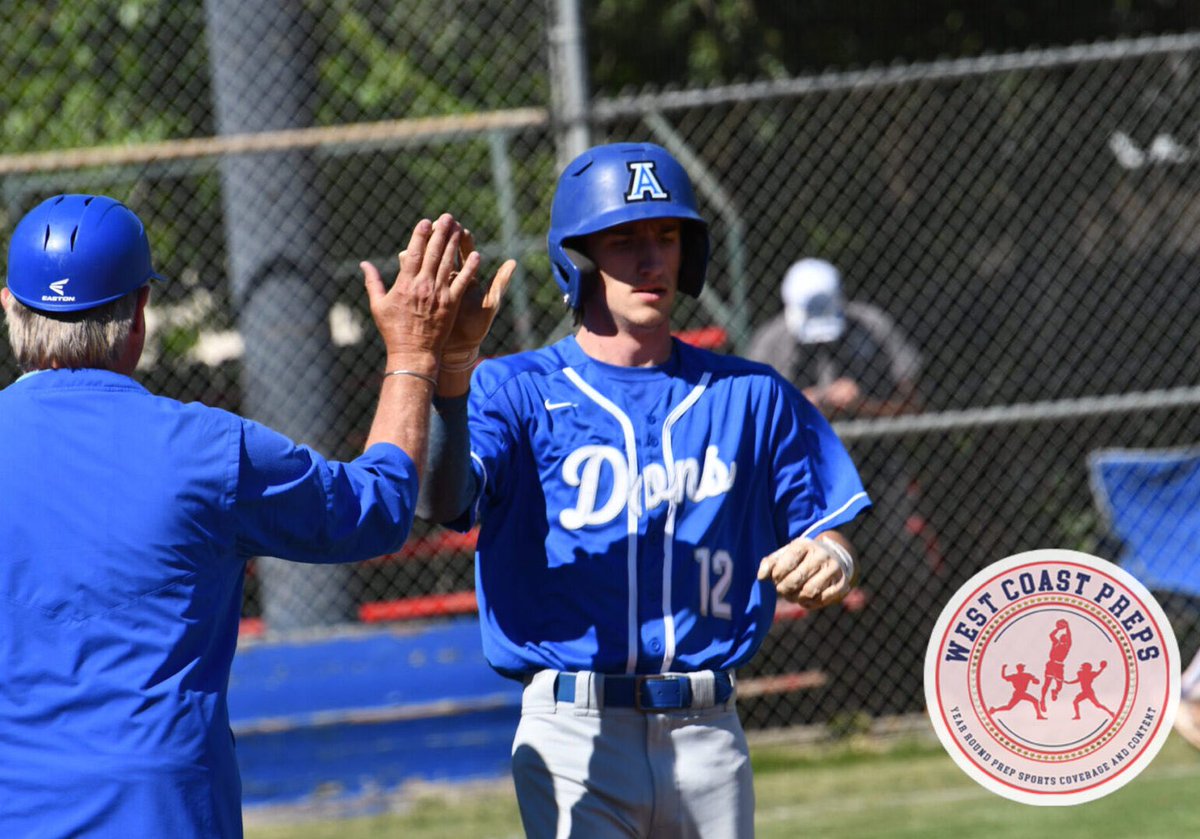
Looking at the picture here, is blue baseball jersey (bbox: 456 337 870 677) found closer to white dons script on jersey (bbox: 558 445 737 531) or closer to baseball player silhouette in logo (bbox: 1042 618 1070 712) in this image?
white dons script on jersey (bbox: 558 445 737 531)

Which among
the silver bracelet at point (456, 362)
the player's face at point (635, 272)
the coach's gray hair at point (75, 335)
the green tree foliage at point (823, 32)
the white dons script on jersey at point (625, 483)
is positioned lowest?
the white dons script on jersey at point (625, 483)

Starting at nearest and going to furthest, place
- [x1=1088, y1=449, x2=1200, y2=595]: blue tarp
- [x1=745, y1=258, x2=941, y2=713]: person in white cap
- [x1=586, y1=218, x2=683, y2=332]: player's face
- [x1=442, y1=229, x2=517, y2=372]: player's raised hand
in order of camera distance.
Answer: [x1=442, y1=229, x2=517, y2=372]: player's raised hand
[x1=586, y1=218, x2=683, y2=332]: player's face
[x1=1088, y1=449, x2=1200, y2=595]: blue tarp
[x1=745, y1=258, x2=941, y2=713]: person in white cap

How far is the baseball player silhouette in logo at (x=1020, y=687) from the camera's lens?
11.0 ft

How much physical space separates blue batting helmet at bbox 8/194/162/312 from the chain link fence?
405 cm

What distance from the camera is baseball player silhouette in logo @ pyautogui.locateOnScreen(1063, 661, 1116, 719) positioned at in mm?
3352

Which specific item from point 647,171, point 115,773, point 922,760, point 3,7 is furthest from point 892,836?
point 3,7

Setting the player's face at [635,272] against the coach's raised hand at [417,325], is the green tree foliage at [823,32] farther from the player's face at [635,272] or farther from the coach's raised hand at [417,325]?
the coach's raised hand at [417,325]

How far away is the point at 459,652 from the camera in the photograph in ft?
23.0

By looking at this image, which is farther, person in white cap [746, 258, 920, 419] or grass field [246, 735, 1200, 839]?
person in white cap [746, 258, 920, 419]

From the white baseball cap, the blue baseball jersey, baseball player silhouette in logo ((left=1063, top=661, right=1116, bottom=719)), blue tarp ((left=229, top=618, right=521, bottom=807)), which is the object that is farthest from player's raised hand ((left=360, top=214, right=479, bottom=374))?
the white baseball cap

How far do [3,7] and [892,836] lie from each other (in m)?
6.61

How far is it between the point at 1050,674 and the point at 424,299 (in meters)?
1.49

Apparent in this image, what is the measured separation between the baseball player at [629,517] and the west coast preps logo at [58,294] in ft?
2.49

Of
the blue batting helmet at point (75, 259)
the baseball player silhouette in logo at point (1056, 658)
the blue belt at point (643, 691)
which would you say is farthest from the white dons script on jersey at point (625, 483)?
the blue batting helmet at point (75, 259)
